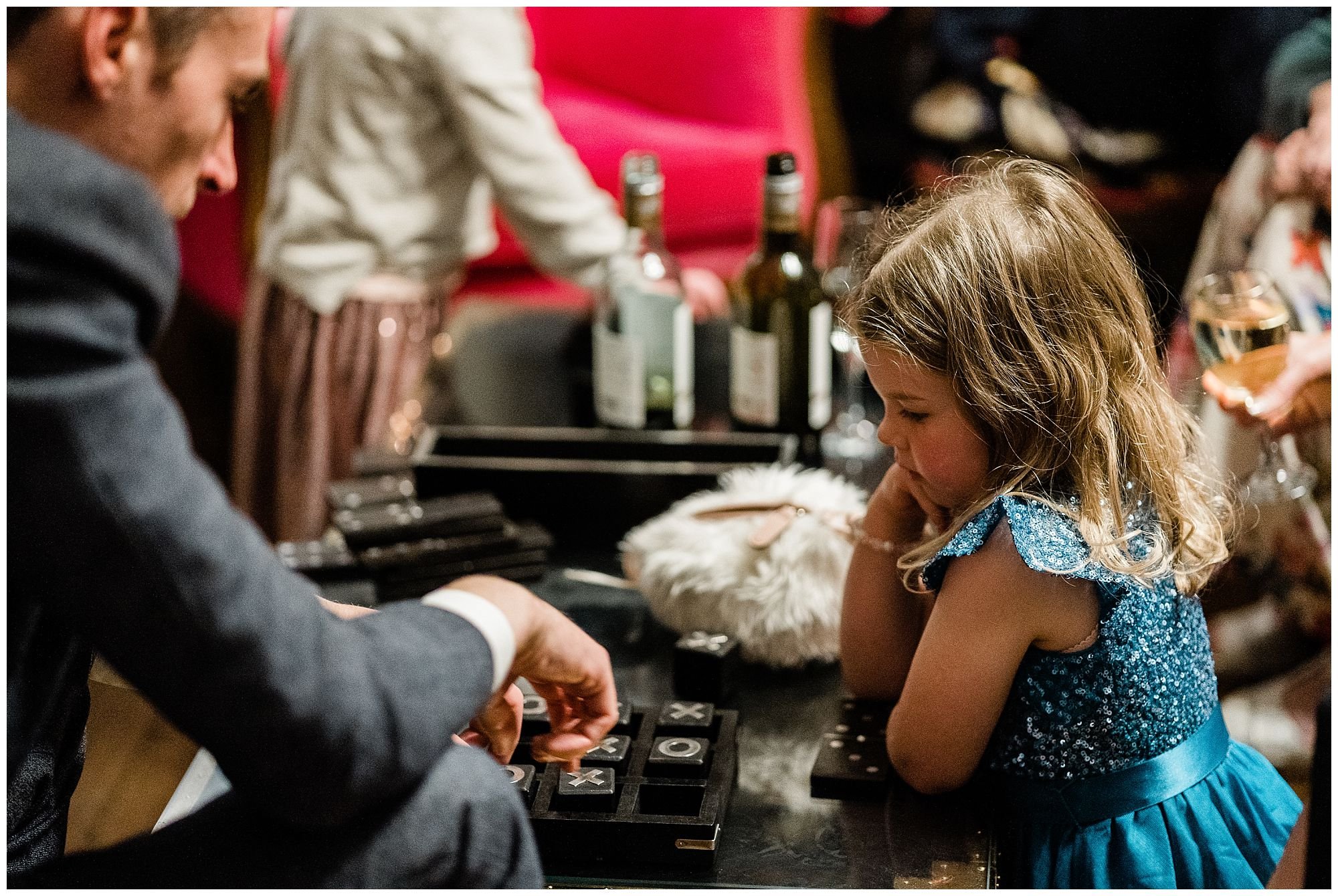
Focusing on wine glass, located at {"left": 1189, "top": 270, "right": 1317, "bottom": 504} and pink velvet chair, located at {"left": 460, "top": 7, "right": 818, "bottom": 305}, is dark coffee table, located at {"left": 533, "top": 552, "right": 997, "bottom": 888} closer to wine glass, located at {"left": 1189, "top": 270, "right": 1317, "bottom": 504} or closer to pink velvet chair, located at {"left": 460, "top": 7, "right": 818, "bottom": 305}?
wine glass, located at {"left": 1189, "top": 270, "right": 1317, "bottom": 504}

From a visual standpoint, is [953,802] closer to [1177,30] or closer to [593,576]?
[593,576]

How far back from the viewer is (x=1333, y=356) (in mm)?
1522

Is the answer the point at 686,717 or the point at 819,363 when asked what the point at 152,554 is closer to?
the point at 686,717

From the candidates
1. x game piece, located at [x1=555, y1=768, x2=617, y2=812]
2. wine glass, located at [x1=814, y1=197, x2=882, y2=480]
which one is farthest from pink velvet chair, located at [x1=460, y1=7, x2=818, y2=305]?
x game piece, located at [x1=555, y1=768, x2=617, y2=812]

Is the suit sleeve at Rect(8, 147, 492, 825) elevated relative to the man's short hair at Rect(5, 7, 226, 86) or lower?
lower

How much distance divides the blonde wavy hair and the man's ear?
23.8 inches

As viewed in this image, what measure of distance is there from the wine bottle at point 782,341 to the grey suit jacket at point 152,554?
3.37ft

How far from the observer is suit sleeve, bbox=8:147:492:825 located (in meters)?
0.68

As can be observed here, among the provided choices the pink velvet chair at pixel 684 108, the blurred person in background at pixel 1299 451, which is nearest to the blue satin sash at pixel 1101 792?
the blurred person in background at pixel 1299 451

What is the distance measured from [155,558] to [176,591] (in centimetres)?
2

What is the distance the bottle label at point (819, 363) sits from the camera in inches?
69.9

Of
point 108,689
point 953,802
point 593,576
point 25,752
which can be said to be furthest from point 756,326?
point 25,752

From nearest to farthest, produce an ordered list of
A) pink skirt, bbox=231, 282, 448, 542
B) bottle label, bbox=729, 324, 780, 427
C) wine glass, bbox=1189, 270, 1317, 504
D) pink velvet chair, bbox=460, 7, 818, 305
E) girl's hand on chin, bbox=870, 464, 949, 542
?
girl's hand on chin, bbox=870, 464, 949, 542 < wine glass, bbox=1189, 270, 1317, 504 < bottle label, bbox=729, 324, 780, 427 < pink skirt, bbox=231, 282, 448, 542 < pink velvet chair, bbox=460, 7, 818, 305

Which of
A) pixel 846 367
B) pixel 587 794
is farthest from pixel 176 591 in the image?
pixel 846 367
